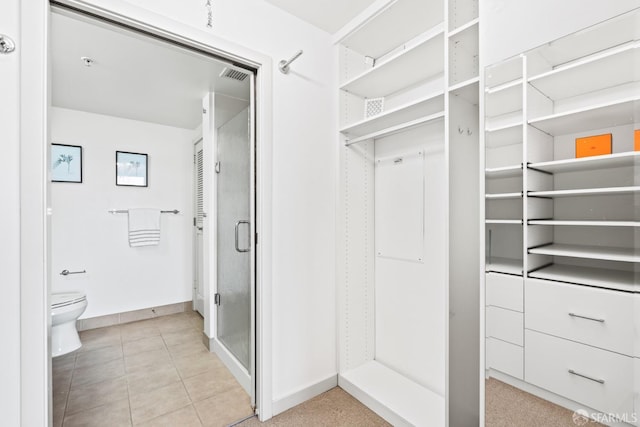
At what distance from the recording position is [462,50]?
4.65ft

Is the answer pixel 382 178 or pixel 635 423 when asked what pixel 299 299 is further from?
pixel 635 423

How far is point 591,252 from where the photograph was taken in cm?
102

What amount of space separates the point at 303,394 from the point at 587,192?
5.95 ft

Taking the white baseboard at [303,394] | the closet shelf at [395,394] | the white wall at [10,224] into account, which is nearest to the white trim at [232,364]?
the white baseboard at [303,394]

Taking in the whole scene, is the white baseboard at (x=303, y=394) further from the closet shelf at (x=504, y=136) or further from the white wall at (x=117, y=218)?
the white wall at (x=117, y=218)

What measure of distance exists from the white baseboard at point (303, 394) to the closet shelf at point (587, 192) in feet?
5.46

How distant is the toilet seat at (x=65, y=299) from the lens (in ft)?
7.91

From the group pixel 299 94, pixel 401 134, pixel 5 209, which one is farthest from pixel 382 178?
pixel 5 209

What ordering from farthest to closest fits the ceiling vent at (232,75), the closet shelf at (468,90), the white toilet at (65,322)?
1. the white toilet at (65,322)
2. the ceiling vent at (232,75)
3. the closet shelf at (468,90)

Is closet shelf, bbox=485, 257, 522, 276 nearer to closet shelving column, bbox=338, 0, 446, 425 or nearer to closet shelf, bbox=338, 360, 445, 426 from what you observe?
closet shelving column, bbox=338, 0, 446, 425

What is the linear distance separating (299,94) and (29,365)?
6.01 ft

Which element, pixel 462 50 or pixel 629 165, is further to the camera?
pixel 462 50

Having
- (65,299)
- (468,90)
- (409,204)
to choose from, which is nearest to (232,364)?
(65,299)

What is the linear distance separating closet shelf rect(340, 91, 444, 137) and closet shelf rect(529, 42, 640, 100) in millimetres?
439
